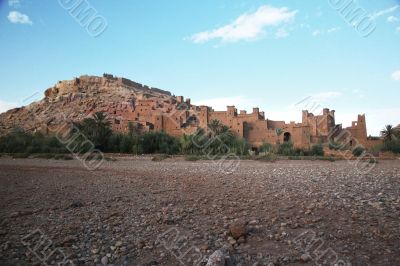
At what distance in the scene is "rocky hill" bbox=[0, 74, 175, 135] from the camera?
215 feet

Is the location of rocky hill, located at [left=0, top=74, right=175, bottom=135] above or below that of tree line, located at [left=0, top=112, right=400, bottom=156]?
above

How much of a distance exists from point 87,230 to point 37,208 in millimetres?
2046

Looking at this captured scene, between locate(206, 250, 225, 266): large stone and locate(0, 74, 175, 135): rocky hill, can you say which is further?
locate(0, 74, 175, 135): rocky hill

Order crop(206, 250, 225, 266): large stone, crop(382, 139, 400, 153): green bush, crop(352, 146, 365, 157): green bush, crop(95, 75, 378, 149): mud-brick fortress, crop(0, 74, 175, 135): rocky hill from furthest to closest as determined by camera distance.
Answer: crop(0, 74, 175, 135): rocky hill, crop(95, 75, 378, 149): mud-brick fortress, crop(382, 139, 400, 153): green bush, crop(352, 146, 365, 157): green bush, crop(206, 250, 225, 266): large stone

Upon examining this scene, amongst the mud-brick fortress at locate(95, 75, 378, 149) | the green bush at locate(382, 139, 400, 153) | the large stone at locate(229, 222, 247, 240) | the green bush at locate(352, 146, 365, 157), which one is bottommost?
the large stone at locate(229, 222, 247, 240)

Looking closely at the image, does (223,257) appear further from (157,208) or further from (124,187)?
(124,187)

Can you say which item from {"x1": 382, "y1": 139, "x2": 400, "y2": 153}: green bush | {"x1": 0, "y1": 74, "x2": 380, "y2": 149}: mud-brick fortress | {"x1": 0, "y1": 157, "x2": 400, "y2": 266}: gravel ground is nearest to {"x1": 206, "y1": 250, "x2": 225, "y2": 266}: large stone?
{"x1": 0, "y1": 157, "x2": 400, "y2": 266}: gravel ground

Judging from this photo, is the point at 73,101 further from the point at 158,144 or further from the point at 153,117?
the point at 158,144

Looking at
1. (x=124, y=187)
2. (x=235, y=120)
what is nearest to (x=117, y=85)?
(x=235, y=120)

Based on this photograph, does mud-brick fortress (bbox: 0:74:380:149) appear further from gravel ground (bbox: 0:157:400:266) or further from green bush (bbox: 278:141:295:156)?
gravel ground (bbox: 0:157:400:266)

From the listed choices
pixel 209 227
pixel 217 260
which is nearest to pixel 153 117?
pixel 209 227

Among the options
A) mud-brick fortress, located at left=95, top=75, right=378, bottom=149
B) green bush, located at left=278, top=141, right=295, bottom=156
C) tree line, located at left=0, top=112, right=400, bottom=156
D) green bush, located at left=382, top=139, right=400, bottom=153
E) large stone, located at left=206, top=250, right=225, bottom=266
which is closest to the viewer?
large stone, located at left=206, top=250, right=225, bottom=266

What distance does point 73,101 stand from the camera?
2916 inches

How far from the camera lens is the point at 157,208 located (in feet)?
20.3
